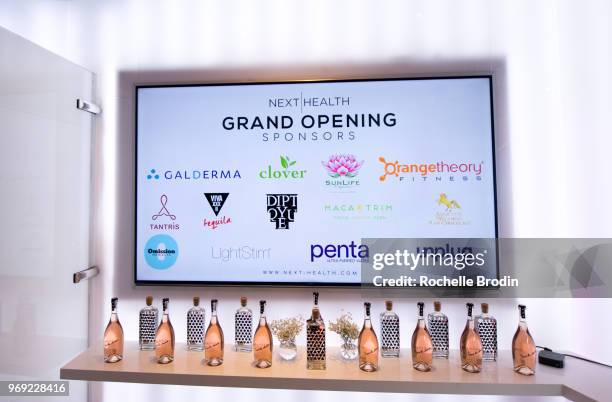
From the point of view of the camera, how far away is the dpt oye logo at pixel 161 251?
1.75 meters

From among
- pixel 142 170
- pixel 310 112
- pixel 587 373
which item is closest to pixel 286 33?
pixel 310 112

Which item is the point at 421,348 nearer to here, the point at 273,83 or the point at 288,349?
the point at 288,349

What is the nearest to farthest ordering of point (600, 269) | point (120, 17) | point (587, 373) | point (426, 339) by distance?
point (587, 373), point (426, 339), point (600, 269), point (120, 17)

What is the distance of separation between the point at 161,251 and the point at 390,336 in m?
1.13

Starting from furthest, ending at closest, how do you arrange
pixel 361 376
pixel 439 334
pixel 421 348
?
pixel 439 334
pixel 421 348
pixel 361 376

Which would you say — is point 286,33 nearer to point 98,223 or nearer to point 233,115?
point 233,115

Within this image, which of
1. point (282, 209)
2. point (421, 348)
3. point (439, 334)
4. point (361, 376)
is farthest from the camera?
point (282, 209)

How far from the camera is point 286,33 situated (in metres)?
1.83

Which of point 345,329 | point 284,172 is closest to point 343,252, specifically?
point 345,329

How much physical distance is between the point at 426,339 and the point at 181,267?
1.15 m

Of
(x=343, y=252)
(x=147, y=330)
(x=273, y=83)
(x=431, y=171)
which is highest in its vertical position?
(x=273, y=83)

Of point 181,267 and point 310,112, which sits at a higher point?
point 310,112

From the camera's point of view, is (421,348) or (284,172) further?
(284,172)

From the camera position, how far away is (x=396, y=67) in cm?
176
